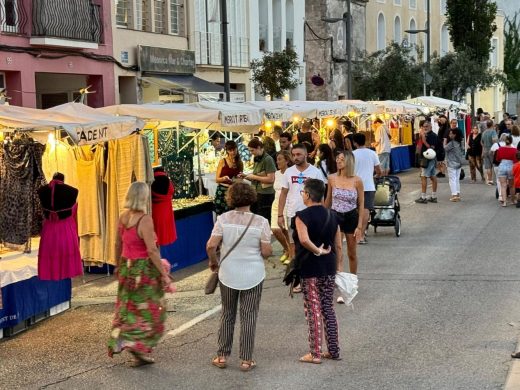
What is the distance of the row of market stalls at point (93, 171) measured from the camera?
10164mm

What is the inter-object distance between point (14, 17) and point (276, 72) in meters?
12.5

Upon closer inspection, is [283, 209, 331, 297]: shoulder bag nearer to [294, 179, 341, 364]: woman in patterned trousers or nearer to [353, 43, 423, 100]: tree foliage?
[294, 179, 341, 364]: woman in patterned trousers

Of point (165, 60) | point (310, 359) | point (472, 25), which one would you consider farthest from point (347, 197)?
point (472, 25)

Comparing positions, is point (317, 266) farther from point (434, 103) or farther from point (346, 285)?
point (434, 103)

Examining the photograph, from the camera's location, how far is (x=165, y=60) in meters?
27.0

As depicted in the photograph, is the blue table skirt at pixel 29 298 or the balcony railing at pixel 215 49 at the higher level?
the balcony railing at pixel 215 49

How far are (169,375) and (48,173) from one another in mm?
5232

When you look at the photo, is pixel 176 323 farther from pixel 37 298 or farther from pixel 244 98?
pixel 244 98

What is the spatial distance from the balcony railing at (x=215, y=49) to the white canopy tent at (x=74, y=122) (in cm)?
1725

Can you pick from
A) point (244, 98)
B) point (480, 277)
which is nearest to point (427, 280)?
point (480, 277)

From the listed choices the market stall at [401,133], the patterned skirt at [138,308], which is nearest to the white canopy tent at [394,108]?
the market stall at [401,133]

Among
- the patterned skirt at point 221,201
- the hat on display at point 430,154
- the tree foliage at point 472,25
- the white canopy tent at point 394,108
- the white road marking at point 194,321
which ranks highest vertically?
the tree foliage at point 472,25

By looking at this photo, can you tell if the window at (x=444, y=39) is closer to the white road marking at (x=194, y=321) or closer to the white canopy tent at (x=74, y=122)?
the white canopy tent at (x=74, y=122)

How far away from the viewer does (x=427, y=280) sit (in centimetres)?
1208
